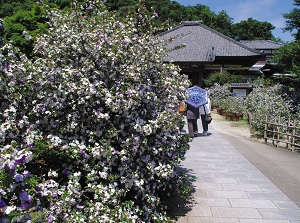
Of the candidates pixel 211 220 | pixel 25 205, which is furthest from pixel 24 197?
pixel 211 220

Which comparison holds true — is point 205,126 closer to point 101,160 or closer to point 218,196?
point 218,196

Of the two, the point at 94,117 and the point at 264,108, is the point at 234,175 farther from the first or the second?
the point at 264,108

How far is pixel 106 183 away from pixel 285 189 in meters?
3.37

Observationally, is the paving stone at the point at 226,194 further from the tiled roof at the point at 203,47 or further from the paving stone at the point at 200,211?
the tiled roof at the point at 203,47

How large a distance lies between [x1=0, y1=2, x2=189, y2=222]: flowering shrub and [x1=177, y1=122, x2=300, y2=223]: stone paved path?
939mm

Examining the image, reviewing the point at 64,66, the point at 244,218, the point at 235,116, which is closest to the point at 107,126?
the point at 64,66

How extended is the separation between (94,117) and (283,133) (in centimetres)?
668

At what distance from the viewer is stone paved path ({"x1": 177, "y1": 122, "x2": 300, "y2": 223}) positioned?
400cm

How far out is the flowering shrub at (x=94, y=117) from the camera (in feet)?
10.5

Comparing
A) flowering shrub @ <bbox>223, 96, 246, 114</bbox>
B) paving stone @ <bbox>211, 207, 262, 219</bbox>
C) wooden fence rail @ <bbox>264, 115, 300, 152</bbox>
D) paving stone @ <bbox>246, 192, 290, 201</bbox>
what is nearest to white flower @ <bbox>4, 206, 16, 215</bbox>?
paving stone @ <bbox>211, 207, 262, 219</bbox>

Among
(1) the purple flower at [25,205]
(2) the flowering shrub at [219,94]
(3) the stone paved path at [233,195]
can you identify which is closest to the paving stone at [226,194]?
(3) the stone paved path at [233,195]

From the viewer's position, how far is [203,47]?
24.4 meters

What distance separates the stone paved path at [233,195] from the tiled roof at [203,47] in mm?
14448

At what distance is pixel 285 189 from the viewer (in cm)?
512
